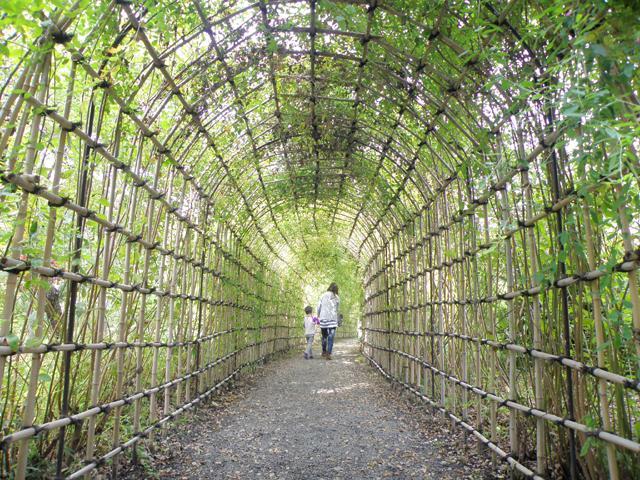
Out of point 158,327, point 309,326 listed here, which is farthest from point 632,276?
point 309,326

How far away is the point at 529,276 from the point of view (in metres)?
2.61

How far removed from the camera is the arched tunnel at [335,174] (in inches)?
70.8

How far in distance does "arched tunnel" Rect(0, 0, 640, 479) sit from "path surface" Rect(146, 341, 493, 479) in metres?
0.26

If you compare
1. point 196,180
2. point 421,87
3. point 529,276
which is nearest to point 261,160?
point 196,180

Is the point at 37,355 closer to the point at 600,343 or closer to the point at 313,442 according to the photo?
the point at 600,343

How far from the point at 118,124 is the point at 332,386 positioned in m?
4.78

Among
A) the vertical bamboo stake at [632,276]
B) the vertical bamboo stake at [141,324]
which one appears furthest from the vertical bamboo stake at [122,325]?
the vertical bamboo stake at [632,276]

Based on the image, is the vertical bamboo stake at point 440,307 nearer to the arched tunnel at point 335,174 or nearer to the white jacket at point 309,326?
→ the arched tunnel at point 335,174

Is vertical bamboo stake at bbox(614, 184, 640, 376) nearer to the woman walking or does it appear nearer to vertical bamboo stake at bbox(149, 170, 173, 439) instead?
vertical bamboo stake at bbox(149, 170, 173, 439)

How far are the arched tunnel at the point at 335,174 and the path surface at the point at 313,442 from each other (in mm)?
257

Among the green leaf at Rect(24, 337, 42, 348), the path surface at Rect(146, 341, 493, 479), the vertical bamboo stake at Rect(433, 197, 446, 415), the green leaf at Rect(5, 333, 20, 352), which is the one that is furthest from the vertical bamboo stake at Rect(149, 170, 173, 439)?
the vertical bamboo stake at Rect(433, 197, 446, 415)

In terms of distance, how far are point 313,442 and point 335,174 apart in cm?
385

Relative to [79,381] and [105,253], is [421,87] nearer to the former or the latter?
[105,253]

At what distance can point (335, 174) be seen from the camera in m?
6.77
